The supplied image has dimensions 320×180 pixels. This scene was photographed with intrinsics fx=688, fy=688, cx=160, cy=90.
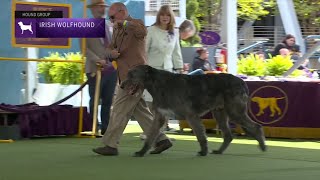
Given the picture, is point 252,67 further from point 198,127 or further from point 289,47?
point 198,127

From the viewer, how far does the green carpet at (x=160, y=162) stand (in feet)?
20.6

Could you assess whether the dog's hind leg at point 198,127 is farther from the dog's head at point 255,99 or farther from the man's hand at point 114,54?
the dog's head at point 255,99

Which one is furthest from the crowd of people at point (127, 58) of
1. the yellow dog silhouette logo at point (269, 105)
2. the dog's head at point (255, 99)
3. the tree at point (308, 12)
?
the tree at point (308, 12)

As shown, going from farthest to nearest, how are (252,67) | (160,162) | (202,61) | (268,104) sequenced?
(202,61), (252,67), (268,104), (160,162)

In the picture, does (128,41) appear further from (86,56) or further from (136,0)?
(136,0)

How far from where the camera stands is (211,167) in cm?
→ 691

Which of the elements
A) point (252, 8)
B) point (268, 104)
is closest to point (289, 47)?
point (268, 104)

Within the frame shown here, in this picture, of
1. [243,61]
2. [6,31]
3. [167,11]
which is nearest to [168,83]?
[167,11]

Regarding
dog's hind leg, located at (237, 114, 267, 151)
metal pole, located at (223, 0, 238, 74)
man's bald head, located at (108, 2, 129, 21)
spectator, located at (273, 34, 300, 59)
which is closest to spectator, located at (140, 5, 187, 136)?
man's bald head, located at (108, 2, 129, 21)

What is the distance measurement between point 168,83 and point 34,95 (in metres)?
5.79

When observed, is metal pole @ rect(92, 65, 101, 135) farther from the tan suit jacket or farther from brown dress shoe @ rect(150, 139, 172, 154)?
brown dress shoe @ rect(150, 139, 172, 154)

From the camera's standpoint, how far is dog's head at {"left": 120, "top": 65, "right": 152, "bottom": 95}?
7.66 metres

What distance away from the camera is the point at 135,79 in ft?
25.1

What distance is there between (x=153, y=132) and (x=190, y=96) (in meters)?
0.59
